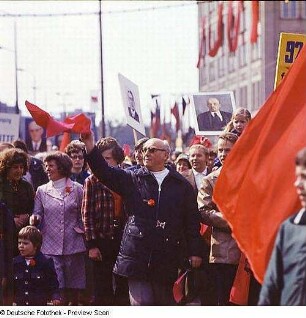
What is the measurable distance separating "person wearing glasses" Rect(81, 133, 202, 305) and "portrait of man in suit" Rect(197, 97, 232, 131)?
269 cm

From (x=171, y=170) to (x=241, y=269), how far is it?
785 mm

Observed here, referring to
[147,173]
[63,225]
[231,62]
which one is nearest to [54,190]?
[63,225]

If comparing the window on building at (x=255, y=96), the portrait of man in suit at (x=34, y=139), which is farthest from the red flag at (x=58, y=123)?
the window on building at (x=255, y=96)

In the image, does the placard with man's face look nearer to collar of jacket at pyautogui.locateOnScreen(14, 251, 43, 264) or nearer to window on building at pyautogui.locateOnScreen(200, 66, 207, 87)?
collar of jacket at pyautogui.locateOnScreen(14, 251, 43, 264)

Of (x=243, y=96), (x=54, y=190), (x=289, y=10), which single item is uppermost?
(x=289, y=10)

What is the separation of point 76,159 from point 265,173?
129 inches

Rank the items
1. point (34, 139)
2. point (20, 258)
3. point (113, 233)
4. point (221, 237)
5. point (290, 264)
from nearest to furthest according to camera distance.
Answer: point (290, 264)
point (221, 237)
point (20, 258)
point (113, 233)
point (34, 139)

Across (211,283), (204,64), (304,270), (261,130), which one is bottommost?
(211,283)

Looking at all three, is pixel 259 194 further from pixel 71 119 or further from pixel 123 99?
pixel 123 99

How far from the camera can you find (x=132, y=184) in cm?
611

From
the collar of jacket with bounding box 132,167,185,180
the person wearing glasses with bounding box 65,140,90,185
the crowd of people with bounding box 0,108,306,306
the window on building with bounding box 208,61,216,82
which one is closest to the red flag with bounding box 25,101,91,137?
the crowd of people with bounding box 0,108,306,306

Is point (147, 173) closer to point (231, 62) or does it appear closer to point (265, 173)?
point (265, 173)

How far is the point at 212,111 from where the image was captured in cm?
905

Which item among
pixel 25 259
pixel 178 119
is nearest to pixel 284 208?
pixel 25 259
